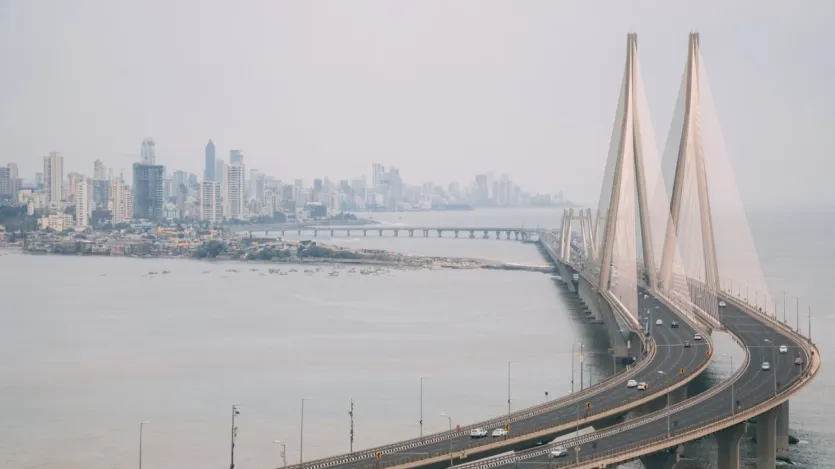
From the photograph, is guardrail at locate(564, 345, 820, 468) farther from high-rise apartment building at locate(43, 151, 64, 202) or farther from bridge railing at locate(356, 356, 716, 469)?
high-rise apartment building at locate(43, 151, 64, 202)

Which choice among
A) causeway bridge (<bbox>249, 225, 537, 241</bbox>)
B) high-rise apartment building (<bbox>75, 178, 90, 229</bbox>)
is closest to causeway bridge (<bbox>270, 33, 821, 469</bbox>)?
causeway bridge (<bbox>249, 225, 537, 241</bbox>)

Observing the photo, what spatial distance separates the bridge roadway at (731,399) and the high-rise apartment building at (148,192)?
6951cm

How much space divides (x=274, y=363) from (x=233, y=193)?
70.4 metres

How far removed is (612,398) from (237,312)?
649 inches

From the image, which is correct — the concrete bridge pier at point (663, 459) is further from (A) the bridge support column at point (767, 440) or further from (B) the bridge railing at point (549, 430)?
(A) the bridge support column at point (767, 440)

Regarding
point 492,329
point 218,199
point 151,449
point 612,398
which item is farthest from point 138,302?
point 218,199

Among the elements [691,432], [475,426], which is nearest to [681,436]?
[691,432]

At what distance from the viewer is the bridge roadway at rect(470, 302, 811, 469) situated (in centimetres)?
1000

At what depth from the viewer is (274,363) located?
18.8 metres

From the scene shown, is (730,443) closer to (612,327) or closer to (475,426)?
(475,426)

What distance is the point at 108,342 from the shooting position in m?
22.0

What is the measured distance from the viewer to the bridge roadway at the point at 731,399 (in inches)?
394

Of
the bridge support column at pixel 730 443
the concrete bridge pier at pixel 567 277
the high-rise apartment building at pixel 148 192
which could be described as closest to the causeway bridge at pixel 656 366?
the bridge support column at pixel 730 443

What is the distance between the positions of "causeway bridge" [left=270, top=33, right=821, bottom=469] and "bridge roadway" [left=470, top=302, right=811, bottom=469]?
0.06 ft
